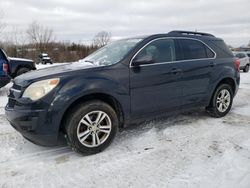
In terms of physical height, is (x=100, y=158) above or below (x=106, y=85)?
below

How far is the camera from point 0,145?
3.88 m

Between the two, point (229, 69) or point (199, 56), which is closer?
point (199, 56)

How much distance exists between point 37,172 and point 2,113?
3.21 meters

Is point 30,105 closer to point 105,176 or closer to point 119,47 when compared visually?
point 105,176

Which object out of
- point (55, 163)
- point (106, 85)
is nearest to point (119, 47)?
point (106, 85)

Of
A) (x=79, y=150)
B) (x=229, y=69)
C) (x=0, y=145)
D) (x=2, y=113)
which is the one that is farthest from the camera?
(x=2, y=113)

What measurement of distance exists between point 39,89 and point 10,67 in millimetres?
6154

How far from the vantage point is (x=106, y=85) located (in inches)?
139

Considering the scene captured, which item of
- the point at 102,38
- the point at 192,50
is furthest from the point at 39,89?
the point at 102,38

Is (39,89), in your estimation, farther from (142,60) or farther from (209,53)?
(209,53)

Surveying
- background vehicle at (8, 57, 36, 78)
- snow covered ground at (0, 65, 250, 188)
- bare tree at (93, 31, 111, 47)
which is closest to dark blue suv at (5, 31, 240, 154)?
snow covered ground at (0, 65, 250, 188)

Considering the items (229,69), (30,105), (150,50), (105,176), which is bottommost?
(105,176)

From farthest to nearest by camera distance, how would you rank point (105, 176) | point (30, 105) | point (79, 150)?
point (79, 150), point (30, 105), point (105, 176)

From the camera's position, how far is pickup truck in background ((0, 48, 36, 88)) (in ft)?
25.1
